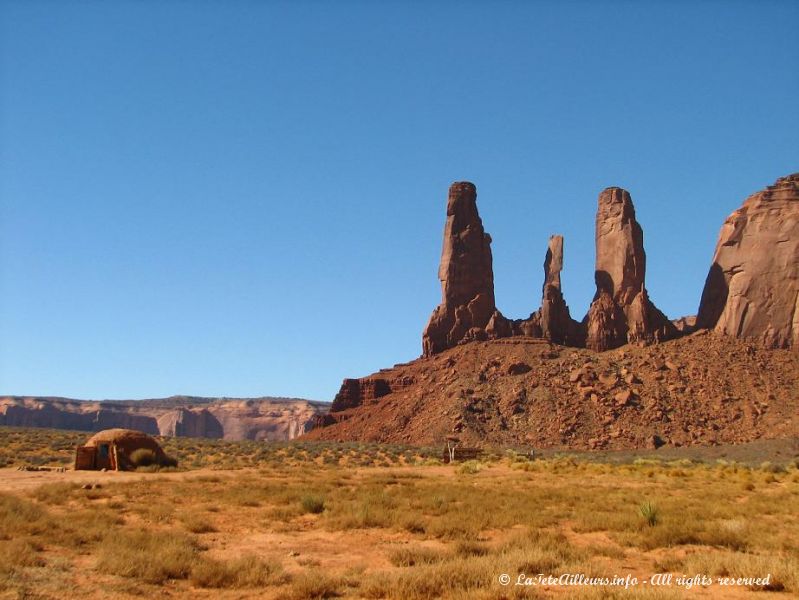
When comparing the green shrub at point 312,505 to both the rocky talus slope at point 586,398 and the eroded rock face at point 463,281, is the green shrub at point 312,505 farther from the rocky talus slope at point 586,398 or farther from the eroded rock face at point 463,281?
the eroded rock face at point 463,281

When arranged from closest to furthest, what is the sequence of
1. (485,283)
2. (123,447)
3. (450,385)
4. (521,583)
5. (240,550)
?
(521,583) → (240,550) → (123,447) → (450,385) → (485,283)

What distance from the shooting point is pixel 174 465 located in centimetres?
3406

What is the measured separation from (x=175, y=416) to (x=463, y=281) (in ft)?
298

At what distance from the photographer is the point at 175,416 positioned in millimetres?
162625

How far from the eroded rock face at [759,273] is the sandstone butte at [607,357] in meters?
0.14

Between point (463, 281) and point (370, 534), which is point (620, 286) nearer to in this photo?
point (463, 281)

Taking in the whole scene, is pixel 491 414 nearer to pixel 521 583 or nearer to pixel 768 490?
pixel 768 490

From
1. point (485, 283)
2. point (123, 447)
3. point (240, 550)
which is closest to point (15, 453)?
point (123, 447)

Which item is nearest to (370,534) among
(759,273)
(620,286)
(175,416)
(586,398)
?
(586,398)

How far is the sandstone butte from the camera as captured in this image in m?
71.8

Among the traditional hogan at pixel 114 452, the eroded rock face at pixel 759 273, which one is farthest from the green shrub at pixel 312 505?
the eroded rock face at pixel 759 273

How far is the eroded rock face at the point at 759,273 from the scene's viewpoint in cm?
8381

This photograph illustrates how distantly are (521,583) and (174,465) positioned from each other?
26254 mm

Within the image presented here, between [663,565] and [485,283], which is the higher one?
[485,283]
